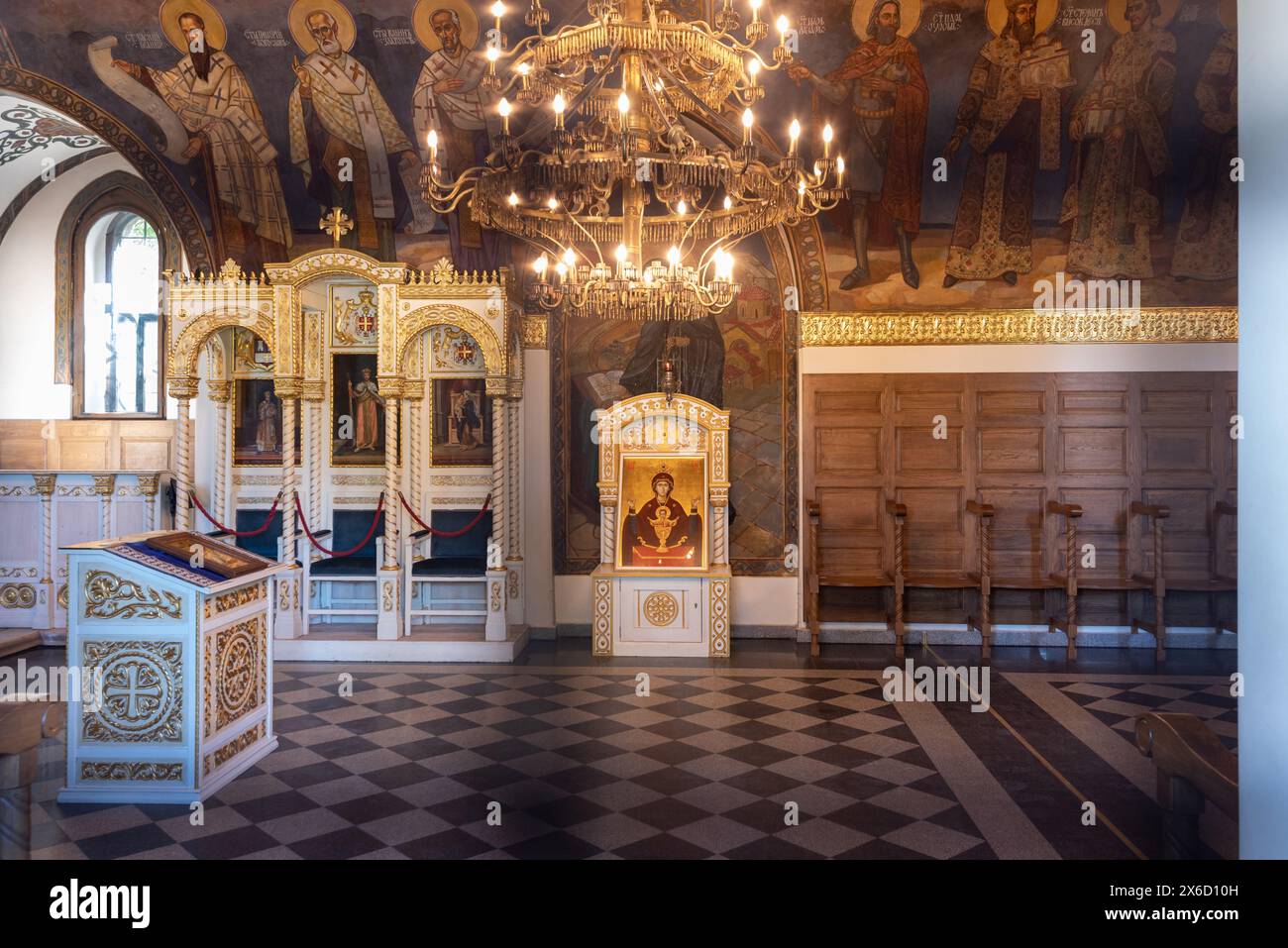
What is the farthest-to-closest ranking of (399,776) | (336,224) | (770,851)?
(336,224) < (399,776) < (770,851)

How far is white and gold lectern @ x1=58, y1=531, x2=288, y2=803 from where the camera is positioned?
15.5 ft

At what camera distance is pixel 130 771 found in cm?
480

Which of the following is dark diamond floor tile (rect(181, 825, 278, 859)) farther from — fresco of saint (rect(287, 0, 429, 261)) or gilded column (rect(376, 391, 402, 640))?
fresco of saint (rect(287, 0, 429, 261))

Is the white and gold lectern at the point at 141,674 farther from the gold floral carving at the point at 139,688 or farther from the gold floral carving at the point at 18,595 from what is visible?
the gold floral carving at the point at 18,595

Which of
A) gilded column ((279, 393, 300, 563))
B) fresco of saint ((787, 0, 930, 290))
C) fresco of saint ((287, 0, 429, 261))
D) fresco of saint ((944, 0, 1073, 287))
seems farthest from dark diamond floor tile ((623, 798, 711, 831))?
fresco of saint ((287, 0, 429, 261))

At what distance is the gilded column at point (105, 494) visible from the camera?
889 cm

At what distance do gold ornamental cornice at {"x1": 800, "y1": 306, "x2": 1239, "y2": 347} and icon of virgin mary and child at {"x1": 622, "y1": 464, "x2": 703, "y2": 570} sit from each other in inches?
84.4

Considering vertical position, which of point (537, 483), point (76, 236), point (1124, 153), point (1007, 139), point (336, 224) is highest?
point (1007, 139)

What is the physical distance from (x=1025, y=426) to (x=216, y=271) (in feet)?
27.7

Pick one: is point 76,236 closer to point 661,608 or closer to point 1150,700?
point 661,608

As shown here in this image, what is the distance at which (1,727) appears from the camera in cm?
383

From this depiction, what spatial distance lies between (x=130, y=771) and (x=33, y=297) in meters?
7.75

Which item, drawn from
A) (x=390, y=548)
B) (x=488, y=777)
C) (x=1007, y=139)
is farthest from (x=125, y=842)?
(x=1007, y=139)

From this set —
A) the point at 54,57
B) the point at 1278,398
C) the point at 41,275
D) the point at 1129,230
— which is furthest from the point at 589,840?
the point at 41,275
